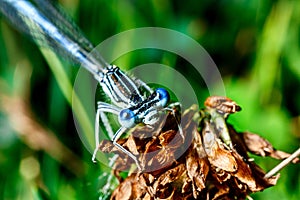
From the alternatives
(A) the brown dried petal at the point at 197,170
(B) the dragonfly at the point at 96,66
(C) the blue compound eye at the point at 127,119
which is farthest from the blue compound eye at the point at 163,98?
(A) the brown dried petal at the point at 197,170

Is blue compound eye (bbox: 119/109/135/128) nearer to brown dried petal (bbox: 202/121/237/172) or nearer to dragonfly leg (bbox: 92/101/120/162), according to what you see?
dragonfly leg (bbox: 92/101/120/162)

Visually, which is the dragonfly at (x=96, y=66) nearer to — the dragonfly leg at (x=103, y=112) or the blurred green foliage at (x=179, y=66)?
the dragonfly leg at (x=103, y=112)

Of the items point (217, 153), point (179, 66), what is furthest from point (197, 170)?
point (179, 66)

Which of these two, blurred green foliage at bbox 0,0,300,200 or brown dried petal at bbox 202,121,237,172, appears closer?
brown dried petal at bbox 202,121,237,172

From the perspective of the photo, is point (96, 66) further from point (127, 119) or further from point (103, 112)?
point (127, 119)

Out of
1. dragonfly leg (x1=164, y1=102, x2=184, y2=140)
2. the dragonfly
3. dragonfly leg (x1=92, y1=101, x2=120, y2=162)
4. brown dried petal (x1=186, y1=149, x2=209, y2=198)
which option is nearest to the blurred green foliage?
the dragonfly

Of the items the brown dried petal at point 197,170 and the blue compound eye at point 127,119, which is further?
the blue compound eye at point 127,119

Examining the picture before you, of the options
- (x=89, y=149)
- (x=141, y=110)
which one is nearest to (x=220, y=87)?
(x=89, y=149)
